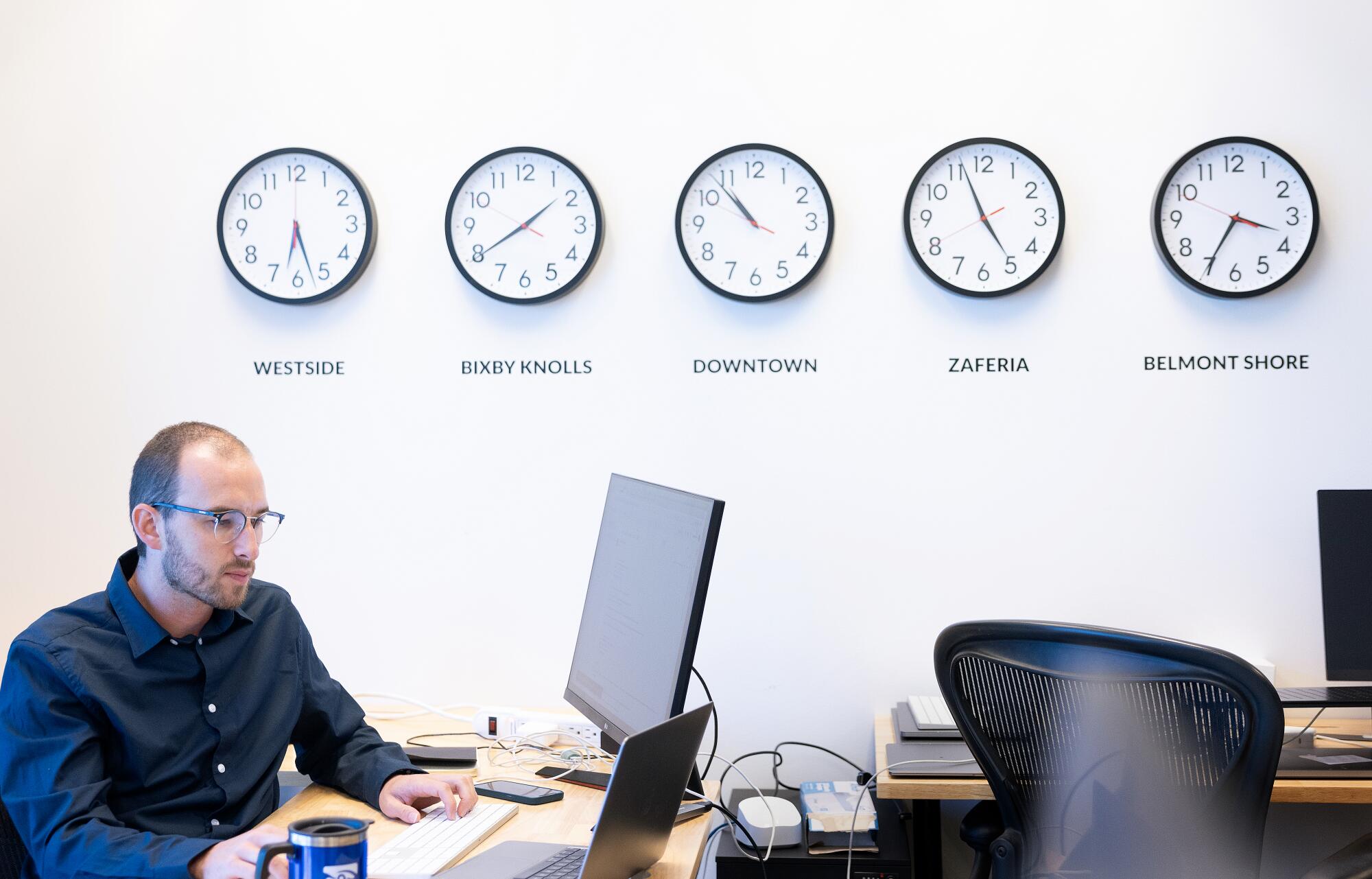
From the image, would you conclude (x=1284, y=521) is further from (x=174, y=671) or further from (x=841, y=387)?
(x=174, y=671)

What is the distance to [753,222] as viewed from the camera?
2779 mm

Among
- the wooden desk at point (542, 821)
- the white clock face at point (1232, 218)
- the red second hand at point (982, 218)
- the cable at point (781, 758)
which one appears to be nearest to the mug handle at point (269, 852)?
the wooden desk at point (542, 821)

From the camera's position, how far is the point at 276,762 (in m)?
1.90

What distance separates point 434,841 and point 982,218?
2025 mm

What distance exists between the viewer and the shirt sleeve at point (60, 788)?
148 centimetres

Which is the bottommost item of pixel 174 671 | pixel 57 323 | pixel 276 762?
pixel 276 762

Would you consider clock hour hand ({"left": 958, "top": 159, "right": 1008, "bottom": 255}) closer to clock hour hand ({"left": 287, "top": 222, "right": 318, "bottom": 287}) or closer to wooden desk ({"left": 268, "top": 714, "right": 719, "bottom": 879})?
wooden desk ({"left": 268, "top": 714, "right": 719, "bottom": 879})

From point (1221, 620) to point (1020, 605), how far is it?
0.51m

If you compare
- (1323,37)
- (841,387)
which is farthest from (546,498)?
(1323,37)

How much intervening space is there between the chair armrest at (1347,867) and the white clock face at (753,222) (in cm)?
170

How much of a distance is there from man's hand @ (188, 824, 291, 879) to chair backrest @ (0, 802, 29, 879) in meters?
0.37

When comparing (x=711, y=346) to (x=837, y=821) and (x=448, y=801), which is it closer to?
(x=837, y=821)

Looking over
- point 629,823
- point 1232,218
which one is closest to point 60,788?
point 629,823

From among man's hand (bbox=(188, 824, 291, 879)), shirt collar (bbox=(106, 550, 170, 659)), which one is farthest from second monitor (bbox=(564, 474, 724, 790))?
shirt collar (bbox=(106, 550, 170, 659))
